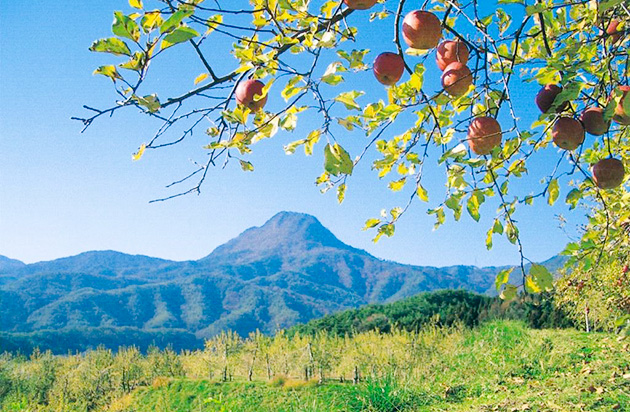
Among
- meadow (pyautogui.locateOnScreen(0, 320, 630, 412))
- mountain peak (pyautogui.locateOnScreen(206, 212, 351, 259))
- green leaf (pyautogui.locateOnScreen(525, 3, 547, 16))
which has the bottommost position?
meadow (pyautogui.locateOnScreen(0, 320, 630, 412))

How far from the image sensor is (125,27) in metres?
0.94

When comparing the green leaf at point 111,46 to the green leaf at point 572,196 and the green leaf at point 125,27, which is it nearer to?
the green leaf at point 125,27

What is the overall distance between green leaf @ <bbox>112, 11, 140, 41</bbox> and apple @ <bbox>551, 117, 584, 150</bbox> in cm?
114

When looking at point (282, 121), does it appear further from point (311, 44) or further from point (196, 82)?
point (196, 82)

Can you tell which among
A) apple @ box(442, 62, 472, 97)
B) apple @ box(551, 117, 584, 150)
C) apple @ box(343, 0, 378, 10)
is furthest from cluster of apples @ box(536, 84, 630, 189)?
apple @ box(343, 0, 378, 10)

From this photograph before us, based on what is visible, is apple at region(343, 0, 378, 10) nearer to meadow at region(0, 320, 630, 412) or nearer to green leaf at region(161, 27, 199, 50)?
green leaf at region(161, 27, 199, 50)

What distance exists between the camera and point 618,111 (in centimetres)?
129

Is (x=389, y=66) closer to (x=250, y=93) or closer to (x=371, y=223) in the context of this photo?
(x=250, y=93)

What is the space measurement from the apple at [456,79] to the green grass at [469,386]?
4000mm

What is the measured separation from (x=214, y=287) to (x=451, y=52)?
86.7 m

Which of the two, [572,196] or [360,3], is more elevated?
[360,3]

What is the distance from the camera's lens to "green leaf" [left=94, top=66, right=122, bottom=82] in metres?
1.09

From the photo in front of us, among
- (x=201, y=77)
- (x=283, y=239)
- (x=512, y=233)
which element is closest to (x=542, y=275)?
(x=512, y=233)

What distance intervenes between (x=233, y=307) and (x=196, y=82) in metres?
82.2
